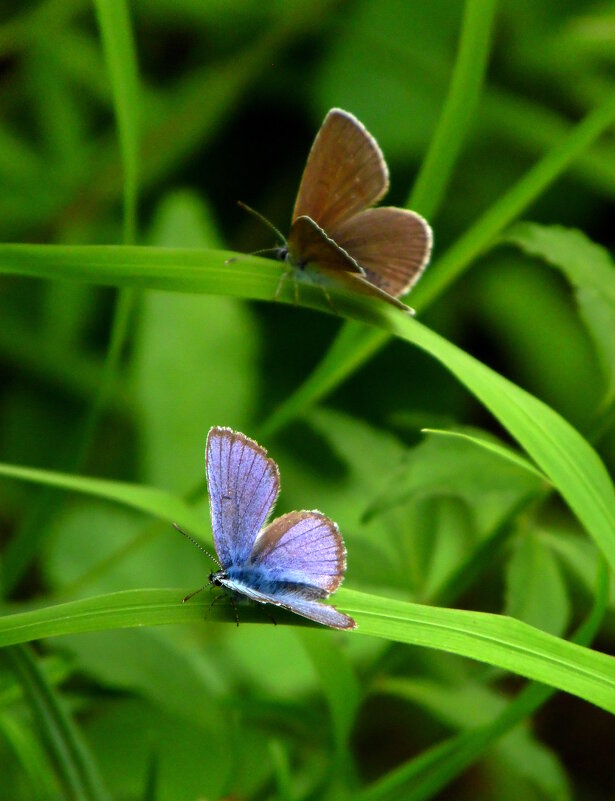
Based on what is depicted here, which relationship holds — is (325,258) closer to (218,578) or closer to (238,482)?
(238,482)

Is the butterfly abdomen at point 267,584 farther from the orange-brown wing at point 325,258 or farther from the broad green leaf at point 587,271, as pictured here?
the broad green leaf at point 587,271

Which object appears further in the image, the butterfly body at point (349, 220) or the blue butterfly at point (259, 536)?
the butterfly body at point (349, 220)

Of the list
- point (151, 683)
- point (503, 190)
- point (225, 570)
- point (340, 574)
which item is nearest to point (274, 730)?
point (151, 683)

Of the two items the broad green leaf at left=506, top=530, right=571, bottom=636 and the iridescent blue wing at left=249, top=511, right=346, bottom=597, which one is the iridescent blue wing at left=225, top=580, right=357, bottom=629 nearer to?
the iridescent blue wing at left=249, top=511, right=346, bottom=597

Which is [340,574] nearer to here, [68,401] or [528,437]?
[528,437]

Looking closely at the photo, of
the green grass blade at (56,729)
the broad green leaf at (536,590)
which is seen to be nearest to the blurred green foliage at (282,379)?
the broad green leaf at (536,590)

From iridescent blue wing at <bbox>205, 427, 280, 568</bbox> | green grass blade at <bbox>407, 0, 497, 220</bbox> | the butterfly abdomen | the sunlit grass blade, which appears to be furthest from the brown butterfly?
the sunlit grass blade

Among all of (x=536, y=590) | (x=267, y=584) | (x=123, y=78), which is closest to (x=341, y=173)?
(x=123, y=78)
